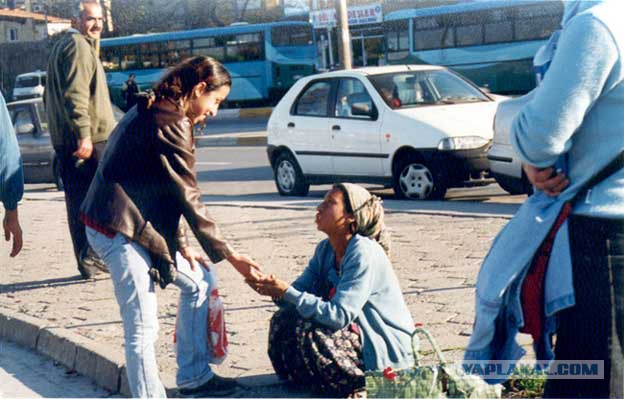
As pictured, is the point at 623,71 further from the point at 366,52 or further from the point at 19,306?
the point at 366,52

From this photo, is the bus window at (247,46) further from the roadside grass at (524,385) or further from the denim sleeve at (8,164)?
the roadside grass at (524,385)

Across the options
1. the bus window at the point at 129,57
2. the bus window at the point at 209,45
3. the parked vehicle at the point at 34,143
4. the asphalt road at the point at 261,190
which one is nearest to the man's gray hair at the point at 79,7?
the asphalt road at the point at 261,190

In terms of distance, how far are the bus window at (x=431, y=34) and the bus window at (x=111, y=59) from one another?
1398cm

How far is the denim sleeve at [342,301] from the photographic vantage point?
4801mm

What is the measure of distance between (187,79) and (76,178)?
331 cm

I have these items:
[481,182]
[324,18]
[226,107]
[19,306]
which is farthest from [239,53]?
[19,306]

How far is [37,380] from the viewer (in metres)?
6.20

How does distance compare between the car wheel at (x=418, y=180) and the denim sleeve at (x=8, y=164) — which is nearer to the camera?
the denim sleeve at (x=8, y=164)

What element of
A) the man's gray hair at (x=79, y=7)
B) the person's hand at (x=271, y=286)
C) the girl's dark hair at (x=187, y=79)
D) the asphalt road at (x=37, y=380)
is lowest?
the asphalt road at (x=37, y=380)

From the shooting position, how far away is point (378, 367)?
15.9 feet

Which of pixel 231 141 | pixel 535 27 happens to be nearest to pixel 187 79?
pixel 231 141

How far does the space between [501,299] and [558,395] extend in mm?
319

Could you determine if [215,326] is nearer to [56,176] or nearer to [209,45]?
[56,176]

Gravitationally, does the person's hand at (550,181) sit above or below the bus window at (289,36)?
above
